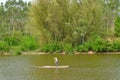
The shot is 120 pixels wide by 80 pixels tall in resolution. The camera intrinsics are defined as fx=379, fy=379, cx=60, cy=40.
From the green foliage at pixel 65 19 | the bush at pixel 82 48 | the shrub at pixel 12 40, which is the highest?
the green foliage at pixel 65 19

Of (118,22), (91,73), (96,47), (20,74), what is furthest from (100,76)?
(118,22)

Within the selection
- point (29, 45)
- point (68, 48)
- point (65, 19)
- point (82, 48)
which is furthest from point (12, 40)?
point (82, 48)

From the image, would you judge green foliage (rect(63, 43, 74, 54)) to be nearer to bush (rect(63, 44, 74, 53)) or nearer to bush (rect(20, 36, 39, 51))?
bush (rect(63, 44, 74, 53))

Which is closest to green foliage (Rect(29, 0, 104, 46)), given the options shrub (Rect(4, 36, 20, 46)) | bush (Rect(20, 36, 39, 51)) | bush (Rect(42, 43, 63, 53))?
bush (Rect(20, 36, 39, 51))

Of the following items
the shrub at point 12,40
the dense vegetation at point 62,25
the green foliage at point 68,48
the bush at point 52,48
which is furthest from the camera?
the shrub at point 12,40

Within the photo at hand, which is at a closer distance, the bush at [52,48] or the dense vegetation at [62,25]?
the bush at [52,48]

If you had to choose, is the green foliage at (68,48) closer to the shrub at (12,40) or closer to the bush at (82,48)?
the bush at (82,48)

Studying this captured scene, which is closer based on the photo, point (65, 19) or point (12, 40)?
point (65, 19)

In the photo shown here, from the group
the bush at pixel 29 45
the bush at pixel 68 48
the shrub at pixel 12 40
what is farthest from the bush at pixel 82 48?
the shrub at pixel 12 40

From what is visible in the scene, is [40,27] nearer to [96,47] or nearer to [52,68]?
[96,47]

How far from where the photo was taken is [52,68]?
4225 centimetres

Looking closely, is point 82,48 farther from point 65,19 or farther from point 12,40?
point 12,40

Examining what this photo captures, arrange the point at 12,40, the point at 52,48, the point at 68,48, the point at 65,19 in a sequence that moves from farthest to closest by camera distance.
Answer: the point at 12,40
the point at 65,19
the point at 52,48
the point at 68,48

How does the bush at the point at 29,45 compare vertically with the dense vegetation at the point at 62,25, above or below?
below
